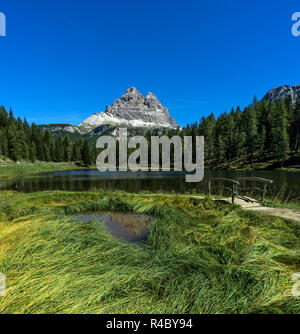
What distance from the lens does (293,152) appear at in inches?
1940

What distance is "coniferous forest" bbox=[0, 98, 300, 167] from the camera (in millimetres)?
49562

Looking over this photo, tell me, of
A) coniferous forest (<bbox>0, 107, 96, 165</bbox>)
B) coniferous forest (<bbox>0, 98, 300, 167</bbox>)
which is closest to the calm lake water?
coniferous forest (<bbox>0, 98, 300, 167</bbox>)

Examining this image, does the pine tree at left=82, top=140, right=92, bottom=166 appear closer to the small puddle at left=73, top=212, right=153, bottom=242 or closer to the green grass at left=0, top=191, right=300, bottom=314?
the small puddle at left=73, top=212, right=153, bottom=242

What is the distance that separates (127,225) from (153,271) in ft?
16.4

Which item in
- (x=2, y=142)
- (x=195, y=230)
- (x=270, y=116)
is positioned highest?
(x=270, y=116)

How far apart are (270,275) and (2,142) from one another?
8667 centimetres

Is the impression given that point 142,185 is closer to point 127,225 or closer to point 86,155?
point 127,225

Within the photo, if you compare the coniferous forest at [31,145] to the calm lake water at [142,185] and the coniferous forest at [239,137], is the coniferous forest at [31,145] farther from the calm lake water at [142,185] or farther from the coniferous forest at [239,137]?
the calm lake water at [142,185]

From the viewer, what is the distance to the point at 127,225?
340 inches

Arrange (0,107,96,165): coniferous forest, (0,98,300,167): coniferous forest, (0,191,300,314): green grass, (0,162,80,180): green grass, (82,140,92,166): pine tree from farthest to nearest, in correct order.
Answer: (82,140,92,166): pine tree → (0,107,96,165): coniferous forest → (0,98,300,167): coniferous forest → (0,162,80,180): green grass → (0,191,300,314): green grass

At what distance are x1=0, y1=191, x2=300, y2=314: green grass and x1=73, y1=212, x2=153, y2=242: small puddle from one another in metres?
1.09

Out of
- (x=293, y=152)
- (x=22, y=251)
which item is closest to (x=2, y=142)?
(x=22, y=251)
